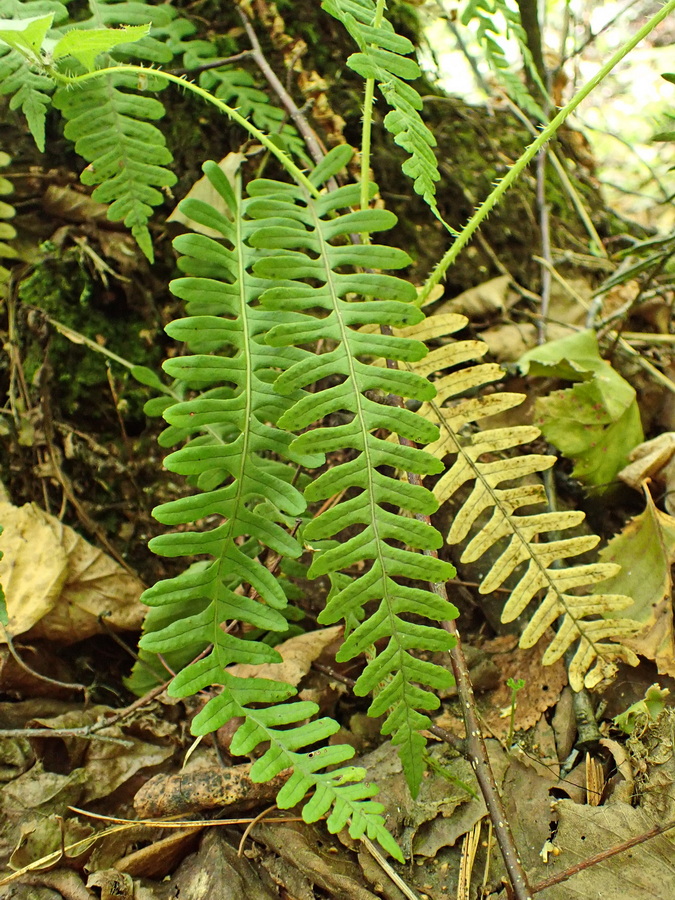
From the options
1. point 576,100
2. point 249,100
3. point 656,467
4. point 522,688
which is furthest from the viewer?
point 249,100

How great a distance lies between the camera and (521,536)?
59.9 inches

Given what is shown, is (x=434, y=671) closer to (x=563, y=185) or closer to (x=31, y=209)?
(x=31, y=209)

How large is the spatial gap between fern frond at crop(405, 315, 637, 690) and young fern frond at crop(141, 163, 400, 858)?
396 millimetres

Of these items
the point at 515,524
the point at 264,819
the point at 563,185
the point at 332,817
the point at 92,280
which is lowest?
the point at 264,819

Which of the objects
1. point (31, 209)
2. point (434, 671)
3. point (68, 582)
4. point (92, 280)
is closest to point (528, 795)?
point (434, 671)

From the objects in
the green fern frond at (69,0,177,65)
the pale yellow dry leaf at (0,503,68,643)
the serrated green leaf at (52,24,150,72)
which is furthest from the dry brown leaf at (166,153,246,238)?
the pale yellow dry leaf at (0,503,68,643)

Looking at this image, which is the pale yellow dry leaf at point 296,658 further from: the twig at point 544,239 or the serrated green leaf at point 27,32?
the serrated green leaf at point 27,32

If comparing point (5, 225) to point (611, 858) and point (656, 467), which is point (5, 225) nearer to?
point (656, 467)

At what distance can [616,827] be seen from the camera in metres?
1.27

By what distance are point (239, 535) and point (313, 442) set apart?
0.27m

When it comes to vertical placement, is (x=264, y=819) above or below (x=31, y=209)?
below

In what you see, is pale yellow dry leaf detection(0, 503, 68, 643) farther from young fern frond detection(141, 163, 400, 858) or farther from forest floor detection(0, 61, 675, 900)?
young fern frond detection(141, 163, 400, 858)

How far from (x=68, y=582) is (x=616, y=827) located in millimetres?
1489

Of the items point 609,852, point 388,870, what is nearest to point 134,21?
point 388,870
